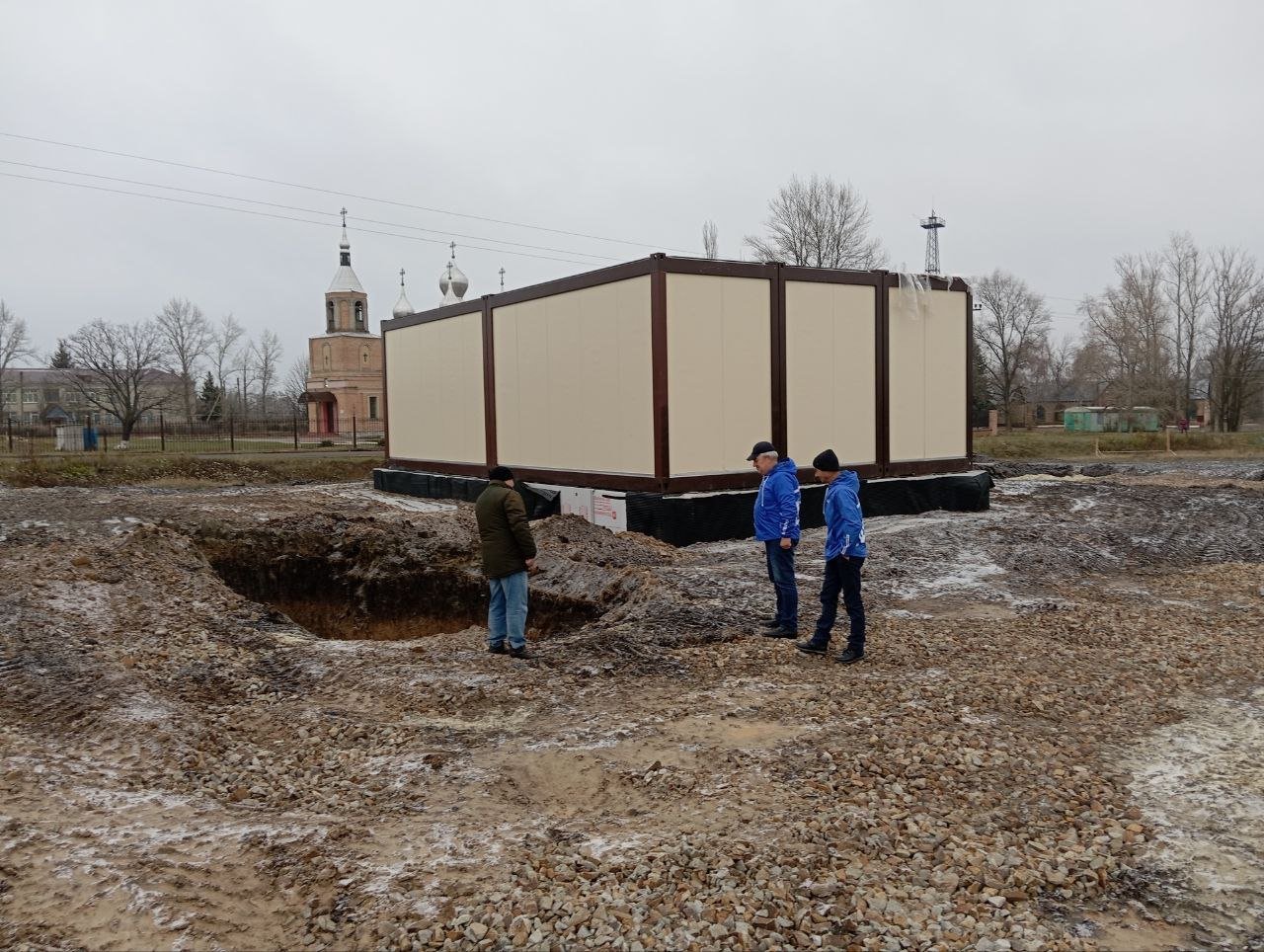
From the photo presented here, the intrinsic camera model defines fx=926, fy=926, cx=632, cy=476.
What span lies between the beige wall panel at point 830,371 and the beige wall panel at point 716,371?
0.64m

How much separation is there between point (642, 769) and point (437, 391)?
16178mm

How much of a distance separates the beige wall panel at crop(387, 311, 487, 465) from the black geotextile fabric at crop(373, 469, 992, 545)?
674 millimetres

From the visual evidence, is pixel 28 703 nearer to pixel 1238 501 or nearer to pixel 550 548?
pixel 550 548

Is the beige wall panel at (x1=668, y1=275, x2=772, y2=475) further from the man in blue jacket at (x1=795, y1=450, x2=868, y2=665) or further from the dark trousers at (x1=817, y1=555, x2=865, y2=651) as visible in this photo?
the dark trousers at (x1=817, y1=555, x2=865, y2=651)

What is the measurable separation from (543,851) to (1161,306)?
57732 mm

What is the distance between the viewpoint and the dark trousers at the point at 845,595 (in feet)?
23.8

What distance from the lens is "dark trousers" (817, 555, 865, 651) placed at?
23.8ft

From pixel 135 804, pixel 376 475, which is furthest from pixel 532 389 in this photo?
pixel 135 804

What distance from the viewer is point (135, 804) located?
15.8 feet

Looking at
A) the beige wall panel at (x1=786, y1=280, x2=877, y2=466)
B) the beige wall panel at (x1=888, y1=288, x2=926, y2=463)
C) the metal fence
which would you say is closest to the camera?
the beige wall panel at (x1=786, y1=280, x2=877, y2=466)

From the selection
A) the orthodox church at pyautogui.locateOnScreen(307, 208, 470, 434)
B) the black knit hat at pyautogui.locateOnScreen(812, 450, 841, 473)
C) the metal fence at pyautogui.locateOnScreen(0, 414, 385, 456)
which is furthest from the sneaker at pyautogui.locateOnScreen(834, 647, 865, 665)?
the orthodox church at pyautogui.locateOnScreen(307, 208, 470, 434)

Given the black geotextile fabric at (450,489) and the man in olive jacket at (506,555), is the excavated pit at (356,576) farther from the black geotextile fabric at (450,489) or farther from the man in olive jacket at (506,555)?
the man in olive jacket at (506,555)

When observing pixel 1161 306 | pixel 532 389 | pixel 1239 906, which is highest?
pixel 1161 306

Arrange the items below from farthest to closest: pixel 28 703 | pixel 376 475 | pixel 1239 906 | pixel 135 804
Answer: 1. pixel 376 475
2. pixel 28 703
3. pixel 135 804
4. pixel 1239 906
